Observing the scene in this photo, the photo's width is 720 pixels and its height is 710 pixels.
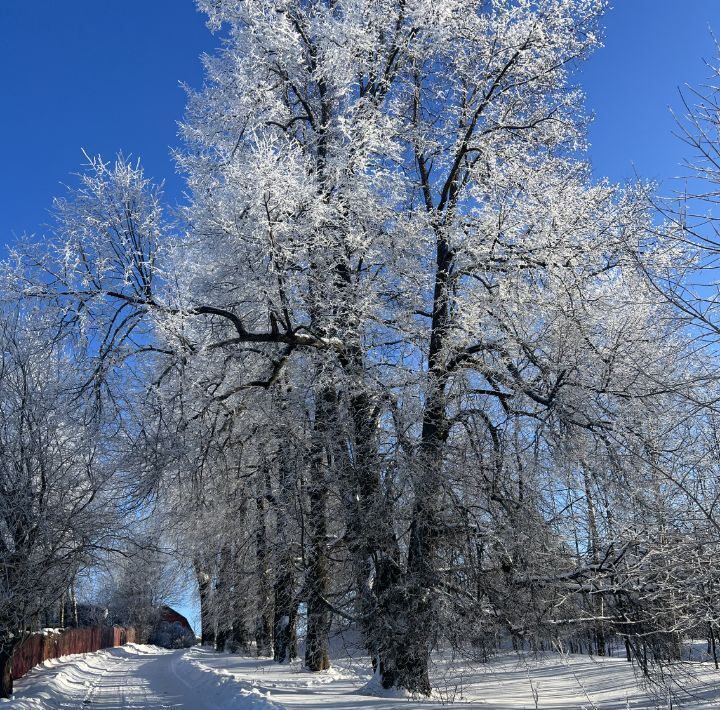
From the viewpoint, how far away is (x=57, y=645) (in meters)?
34.5

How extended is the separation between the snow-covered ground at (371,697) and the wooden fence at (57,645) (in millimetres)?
1242

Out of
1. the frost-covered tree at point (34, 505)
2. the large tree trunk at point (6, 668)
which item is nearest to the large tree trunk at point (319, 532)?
the frost-covered tree at point (34, 505)

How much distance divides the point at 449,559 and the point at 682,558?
4.30 meters

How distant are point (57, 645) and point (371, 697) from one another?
2792 centimetres

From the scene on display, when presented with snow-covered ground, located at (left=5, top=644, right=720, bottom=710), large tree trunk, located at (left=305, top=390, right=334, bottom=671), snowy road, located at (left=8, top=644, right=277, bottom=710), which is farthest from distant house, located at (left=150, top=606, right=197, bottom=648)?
large tree trunk, located at (left=305, top=390, right=334, bottom=671)

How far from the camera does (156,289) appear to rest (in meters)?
11.5

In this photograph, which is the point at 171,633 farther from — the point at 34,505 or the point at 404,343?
the point at 404,343

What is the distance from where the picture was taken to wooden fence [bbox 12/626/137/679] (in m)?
25.2

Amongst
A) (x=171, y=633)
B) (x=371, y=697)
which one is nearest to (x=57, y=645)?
(x=371, y=697)

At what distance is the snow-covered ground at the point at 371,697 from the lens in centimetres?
1095

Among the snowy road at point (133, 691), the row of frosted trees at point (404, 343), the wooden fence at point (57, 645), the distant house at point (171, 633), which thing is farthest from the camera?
the distant house at point (171, 633)

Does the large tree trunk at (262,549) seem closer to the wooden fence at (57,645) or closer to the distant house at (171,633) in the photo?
the wooden fence at (57,645)

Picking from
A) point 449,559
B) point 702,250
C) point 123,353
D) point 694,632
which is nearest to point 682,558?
point 694,632

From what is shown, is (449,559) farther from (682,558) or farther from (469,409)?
(682,558)
